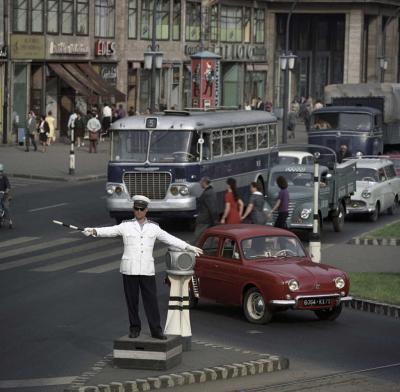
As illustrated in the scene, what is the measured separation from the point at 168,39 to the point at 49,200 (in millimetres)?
38144

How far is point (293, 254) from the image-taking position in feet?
72.0

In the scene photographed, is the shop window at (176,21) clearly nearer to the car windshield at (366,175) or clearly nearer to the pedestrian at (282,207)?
the car windshield at (366,175)

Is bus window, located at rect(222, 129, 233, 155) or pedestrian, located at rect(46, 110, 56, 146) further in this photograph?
pedestrian, located at rect(46, 110, 56, 146)

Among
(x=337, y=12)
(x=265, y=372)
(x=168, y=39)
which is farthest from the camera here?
(x=337, y=12)

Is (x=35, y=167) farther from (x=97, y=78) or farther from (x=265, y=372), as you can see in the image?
(x=265, y=372)

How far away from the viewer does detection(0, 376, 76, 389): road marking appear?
15.9 meters

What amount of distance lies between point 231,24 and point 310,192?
2182 inches

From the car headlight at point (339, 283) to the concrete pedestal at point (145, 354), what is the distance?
4.99 metres

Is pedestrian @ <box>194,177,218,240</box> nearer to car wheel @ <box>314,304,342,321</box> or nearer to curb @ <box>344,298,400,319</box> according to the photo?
curb @ <box>344,298,400,319</box>

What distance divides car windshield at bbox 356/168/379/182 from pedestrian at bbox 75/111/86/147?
24.3 m

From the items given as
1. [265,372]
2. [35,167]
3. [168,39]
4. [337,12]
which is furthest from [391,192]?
[337,12]

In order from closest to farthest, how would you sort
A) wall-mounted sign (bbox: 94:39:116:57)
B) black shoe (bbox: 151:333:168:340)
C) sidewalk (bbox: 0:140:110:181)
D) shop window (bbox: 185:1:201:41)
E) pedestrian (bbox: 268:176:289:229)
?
black shoe (bbox: 151:333:168:340)
pedestrian (bbox: 268:176:289:229)
sidewalk (bbox: 0:140:110:181)
wall-mounted sign (bbox: 94:39:116:57)
shop window (bbox: 185:1:201:41)

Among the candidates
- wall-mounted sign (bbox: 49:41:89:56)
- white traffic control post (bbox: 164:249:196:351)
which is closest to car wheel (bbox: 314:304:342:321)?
white traffic control post (bbox: 164:249:196:351)

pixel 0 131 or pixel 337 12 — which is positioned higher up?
pixel 337 12
